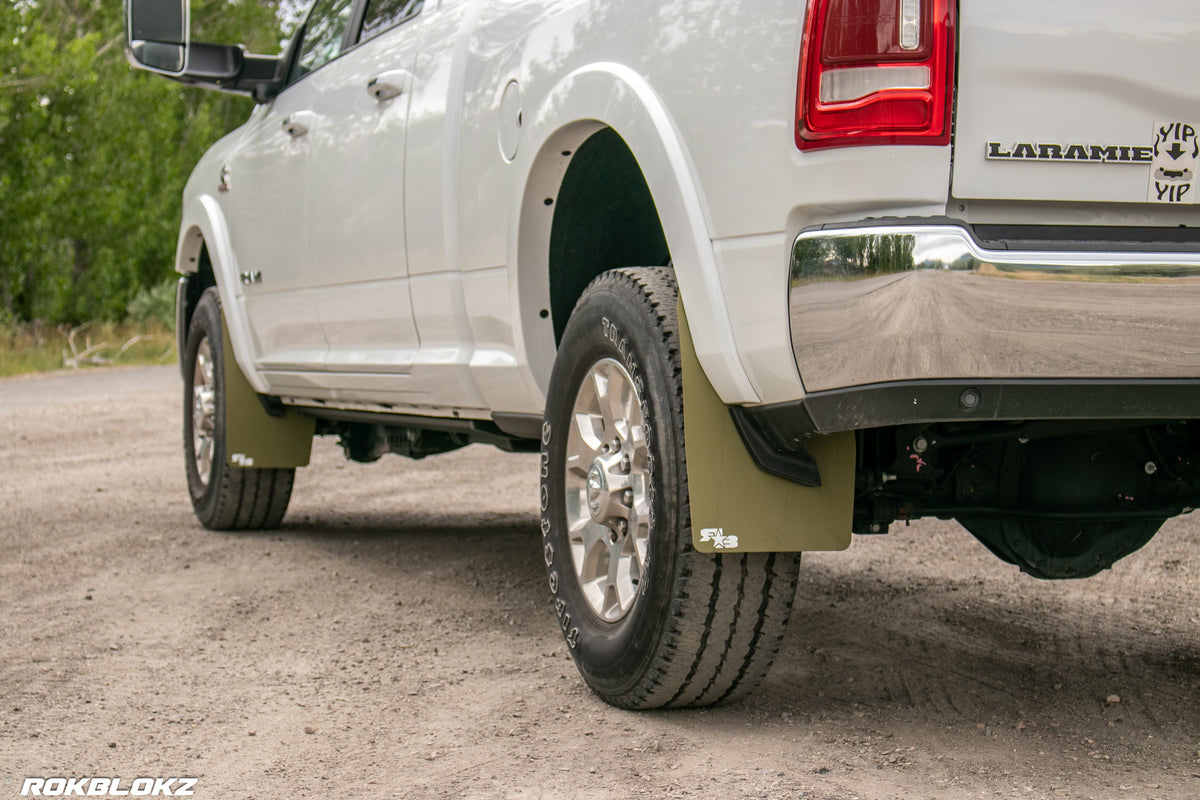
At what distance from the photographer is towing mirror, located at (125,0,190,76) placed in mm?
4938

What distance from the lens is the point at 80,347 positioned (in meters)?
21.4

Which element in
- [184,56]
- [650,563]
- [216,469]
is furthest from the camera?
[216,469]

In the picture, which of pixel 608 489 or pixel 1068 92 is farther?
pixel 608 489

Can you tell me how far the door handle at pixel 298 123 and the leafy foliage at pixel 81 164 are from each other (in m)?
17.6

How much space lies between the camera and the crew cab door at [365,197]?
4.25m

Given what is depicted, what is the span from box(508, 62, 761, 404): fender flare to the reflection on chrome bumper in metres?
0.37

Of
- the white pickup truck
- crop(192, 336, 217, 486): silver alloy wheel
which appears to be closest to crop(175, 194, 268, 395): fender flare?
crop(192, 336, 217, 486): silver alloy wheel

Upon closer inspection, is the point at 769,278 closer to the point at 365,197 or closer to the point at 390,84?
the point at 390,84

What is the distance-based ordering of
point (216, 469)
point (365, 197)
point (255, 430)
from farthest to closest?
1. point (216, 469)
2. point (255, 430)
3. point (365, 197)

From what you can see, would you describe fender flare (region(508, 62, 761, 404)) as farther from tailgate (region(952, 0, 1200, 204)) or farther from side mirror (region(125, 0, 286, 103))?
side mirror (region(125, 0, 286, 103))

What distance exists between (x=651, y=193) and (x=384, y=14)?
194cm

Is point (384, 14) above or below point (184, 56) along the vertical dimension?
above

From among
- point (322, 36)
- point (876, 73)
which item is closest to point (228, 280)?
point (322, 36)

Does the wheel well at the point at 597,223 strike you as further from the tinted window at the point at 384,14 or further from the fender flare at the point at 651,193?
the tinted window at the point at 384,14
